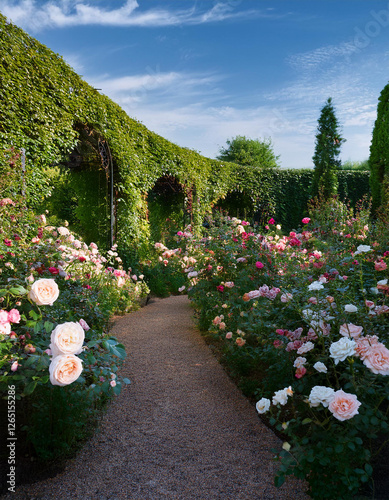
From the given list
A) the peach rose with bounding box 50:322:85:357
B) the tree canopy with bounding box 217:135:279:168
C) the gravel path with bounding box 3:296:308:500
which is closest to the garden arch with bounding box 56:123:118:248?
the gravel path with bounding box 3:296:308:500

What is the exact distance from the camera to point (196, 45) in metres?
4.51

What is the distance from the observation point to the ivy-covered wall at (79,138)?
4.73 metres

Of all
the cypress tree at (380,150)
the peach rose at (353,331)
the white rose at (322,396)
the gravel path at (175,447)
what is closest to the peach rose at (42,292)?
the gravel path at (175,447)

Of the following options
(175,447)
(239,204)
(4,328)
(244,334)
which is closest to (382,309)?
(244,334)

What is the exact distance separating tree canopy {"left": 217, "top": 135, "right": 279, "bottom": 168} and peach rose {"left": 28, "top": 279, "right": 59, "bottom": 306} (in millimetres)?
24652

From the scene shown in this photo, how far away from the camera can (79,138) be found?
6367mm

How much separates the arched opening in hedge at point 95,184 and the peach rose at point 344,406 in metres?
5.75

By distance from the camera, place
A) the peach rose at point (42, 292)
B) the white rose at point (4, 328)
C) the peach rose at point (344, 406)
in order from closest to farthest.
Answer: the peach rose at point (344, 406)
the white rose at point (4, 328)
the peach rose at point (42, 292)

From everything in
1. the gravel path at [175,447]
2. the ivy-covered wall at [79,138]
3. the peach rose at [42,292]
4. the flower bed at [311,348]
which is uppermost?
the ivy-covered wall at [79,138]

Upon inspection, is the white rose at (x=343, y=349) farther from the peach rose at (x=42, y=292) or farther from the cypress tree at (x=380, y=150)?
the cypress tree at (x=380, y=150)

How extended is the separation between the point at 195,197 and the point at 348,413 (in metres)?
8.45

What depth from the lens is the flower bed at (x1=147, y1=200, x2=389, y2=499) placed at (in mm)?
1630

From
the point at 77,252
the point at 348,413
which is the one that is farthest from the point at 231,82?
the point at 348,413

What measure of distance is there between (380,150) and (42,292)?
9.75 m
